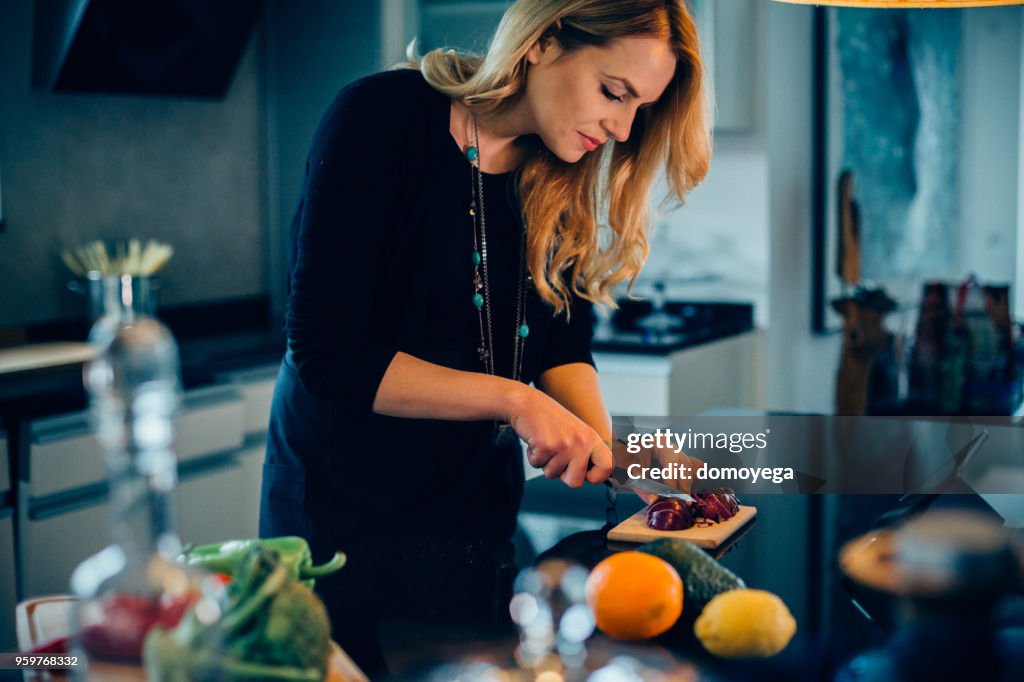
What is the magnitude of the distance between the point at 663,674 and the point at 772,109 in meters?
3.21

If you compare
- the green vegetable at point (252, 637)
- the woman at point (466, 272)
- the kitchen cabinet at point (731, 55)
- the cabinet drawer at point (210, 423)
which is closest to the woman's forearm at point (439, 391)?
the woman at point (466, 272)

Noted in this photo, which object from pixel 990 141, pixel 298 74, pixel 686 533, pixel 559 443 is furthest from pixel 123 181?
pixel 990 141

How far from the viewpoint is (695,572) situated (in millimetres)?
994

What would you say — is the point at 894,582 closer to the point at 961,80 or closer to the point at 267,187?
the point at 267,187

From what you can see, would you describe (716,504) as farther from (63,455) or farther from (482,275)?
(63,455)

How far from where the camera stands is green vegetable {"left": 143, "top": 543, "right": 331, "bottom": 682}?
0.67 m

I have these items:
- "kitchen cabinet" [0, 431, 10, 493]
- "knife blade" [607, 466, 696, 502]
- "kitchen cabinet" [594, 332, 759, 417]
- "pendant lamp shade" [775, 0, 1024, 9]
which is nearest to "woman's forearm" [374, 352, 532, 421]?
"knife blade" [607, 466, 696, 502]

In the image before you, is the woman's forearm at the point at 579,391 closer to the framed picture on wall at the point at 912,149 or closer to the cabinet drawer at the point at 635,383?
the cabinet drawer at the point at 635,383

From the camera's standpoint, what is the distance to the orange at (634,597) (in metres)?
0.93

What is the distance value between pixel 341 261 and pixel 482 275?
0.91 feet

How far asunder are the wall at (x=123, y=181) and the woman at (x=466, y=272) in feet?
6.13

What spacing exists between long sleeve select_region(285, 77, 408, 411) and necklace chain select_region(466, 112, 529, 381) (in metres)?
0.18

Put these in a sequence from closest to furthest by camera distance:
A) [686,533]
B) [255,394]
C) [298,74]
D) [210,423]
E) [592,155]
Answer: [686,533] < [592,155] < [210,423] < [255,394] < [298,74]

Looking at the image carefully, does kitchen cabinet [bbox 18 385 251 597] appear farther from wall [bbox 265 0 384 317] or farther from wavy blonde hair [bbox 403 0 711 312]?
wavy blonde hair [bbox 403 0 711 312]
